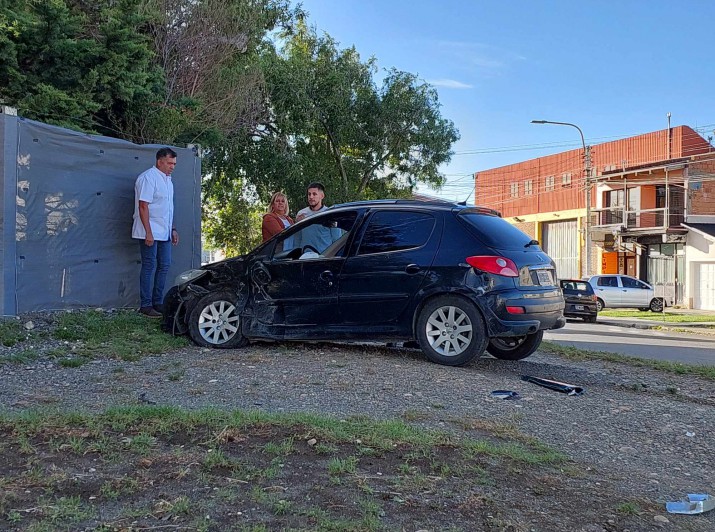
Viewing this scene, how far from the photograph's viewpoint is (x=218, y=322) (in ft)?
24.6

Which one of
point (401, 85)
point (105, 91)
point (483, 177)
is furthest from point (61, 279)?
point (483, 177)

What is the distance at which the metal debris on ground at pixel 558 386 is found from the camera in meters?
5.98

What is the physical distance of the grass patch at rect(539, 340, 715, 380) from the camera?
25.1 feet

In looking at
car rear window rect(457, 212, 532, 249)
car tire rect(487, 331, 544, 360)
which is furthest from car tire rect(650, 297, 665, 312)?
car rear window rect(457, 212, 532, 249)

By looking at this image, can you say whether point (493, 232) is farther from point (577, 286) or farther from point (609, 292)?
point (609, 292)

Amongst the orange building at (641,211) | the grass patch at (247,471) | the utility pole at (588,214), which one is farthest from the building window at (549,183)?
the grass patch at (247,471)

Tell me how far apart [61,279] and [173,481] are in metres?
5.72

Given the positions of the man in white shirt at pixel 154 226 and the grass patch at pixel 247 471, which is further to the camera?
the man in white shirt at pixel 154 226

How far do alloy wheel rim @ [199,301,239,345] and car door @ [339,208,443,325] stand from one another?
126 cm

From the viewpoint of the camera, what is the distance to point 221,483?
10.9ft

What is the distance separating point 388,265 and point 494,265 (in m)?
1.09

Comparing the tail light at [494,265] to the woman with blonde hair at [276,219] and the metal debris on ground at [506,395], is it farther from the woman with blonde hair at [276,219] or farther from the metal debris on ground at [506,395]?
the woman with blonde hair at [276,219]

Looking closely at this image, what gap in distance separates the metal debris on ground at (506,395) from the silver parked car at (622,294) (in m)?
24.4

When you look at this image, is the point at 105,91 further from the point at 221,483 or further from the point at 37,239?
the point at 221,483
